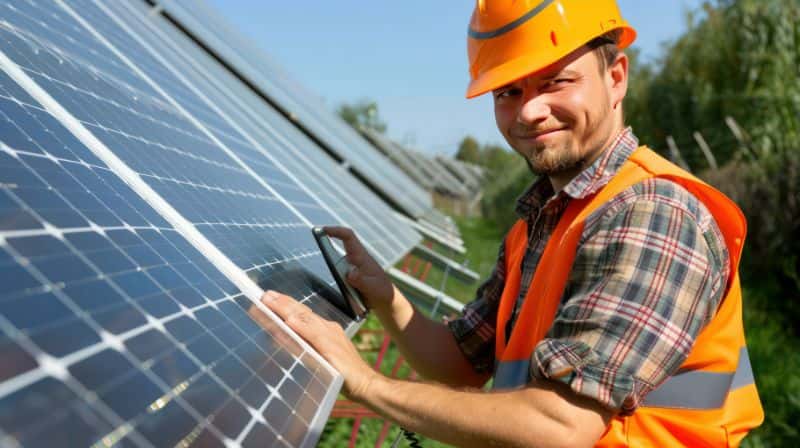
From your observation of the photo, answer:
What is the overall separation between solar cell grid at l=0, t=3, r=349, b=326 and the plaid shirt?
0.75 m

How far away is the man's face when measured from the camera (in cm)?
240

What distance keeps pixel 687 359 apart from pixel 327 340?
3.18 ft

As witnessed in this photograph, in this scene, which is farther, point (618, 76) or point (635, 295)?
point (618, 76)

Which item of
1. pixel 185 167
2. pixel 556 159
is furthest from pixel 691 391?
pixel 185 167

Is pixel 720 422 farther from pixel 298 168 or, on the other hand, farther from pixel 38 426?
pixel 298 168

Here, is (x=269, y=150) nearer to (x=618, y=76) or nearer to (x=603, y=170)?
(x=618, y=76)

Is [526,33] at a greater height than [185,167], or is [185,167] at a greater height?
[526,33]

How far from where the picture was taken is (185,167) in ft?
8.80

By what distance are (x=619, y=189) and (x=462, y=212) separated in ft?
127

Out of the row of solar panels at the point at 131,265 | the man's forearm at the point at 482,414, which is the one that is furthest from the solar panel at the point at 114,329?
the man's forearm at the point at 482,414

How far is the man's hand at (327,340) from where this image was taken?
6.57ft

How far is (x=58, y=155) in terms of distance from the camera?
5.73ft

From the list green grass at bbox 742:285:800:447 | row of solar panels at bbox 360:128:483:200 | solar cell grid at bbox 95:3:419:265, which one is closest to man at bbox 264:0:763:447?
solar cell grid at bbox 95:3:419:265

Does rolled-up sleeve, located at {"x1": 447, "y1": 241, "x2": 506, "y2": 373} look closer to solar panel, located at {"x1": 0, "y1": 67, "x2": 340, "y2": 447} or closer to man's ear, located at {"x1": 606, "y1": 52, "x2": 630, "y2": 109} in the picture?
man's ear, located at {"x1": 606, "y1": 52, "x2": 630, "y2": 109}
